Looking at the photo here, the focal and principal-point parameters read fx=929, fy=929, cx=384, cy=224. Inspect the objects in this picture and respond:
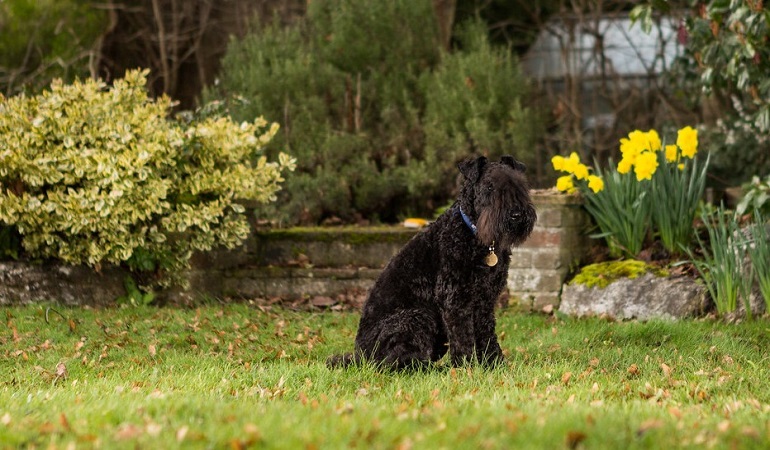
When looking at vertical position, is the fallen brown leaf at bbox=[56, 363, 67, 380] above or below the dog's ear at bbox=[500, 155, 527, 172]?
below

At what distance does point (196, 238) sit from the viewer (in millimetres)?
8156

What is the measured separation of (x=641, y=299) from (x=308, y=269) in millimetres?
3036

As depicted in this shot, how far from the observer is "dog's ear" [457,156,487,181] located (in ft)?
16.9

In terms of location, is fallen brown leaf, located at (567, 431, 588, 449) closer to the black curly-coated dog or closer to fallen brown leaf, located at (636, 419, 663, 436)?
fallen brown leaf, located at (636, 419, 663, 436)

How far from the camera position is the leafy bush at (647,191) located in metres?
7.68

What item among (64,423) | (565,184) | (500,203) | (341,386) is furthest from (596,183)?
(64,423)

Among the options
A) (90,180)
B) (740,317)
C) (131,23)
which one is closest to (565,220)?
(740,317)

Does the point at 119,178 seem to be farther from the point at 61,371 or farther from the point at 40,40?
the point at 40,40

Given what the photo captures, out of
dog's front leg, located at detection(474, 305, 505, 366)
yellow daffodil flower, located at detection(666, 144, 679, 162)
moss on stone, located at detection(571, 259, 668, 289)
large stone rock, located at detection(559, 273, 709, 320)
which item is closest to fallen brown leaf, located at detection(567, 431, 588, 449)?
dog's front leg, located at detection(474, 305, 505, 366)

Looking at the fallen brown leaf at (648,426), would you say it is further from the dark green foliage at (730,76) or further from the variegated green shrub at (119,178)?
the variegated green shrub at (119,178)

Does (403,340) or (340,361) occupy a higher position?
(403,340)

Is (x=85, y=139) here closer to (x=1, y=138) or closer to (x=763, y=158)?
(x=1, y=138)

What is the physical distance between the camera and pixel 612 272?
305 inches

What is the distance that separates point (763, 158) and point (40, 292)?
296 inches
